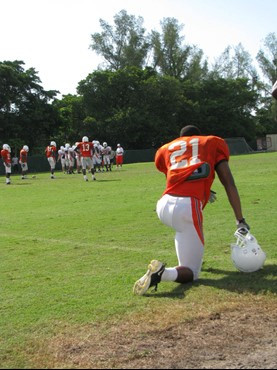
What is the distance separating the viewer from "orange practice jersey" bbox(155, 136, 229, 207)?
6023mm

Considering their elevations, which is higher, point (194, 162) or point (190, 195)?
point (194, 162)

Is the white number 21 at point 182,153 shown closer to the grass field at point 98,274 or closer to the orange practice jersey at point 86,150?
the grass field at point 98,274

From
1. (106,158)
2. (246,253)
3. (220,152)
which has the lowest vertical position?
(246,253)

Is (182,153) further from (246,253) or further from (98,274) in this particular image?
(98,274)

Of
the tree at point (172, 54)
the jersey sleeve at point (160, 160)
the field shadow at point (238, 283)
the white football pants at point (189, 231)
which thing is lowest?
the field shadow at point (238, 283)

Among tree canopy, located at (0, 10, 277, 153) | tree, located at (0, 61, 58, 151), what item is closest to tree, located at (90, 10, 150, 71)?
tree canopy, located at (0, 10, 277, 153)

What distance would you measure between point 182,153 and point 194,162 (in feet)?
0.83

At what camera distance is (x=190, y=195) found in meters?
5.99

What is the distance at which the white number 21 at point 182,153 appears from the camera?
19.9 feet

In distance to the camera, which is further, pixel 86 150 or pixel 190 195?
pixel 86 150

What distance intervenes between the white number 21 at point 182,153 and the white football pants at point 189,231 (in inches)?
16.8

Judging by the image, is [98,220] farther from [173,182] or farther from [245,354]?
[245,354]

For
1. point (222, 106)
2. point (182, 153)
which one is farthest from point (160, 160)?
point (222, 106)

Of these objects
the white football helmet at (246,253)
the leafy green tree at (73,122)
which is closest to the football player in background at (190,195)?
the white football helmet at (246,253)
